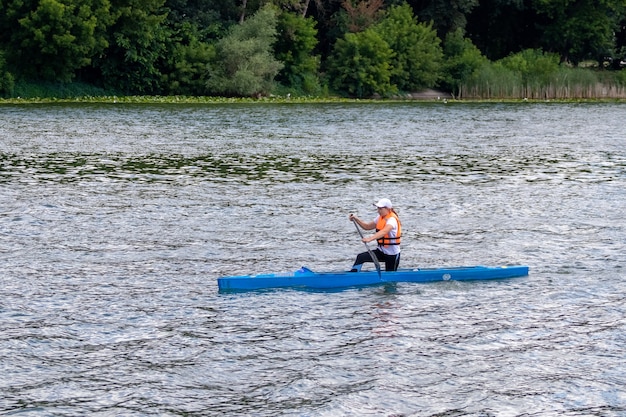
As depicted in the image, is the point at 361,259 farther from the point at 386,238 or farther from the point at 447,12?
the point at 447,12

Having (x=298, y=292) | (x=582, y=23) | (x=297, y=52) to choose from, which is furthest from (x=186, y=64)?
(x=298, y=292)

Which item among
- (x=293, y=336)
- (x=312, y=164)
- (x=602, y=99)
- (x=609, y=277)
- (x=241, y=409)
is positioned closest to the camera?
(x=241, y=409)

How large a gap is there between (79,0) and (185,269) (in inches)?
2200

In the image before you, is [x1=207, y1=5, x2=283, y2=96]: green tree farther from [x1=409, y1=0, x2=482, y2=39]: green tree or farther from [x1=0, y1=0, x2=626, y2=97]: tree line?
[x1=409, y1=0, x2=482, y2=39]: green tree

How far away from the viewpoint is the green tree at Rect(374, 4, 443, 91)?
287ft

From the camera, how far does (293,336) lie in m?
16.3

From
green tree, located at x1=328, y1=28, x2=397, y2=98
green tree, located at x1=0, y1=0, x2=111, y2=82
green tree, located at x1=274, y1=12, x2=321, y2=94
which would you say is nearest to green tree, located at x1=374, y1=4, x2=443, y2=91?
green tree, located at x1=328, y1=28, x2=397, y2=98

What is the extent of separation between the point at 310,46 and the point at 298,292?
67182 millimetres

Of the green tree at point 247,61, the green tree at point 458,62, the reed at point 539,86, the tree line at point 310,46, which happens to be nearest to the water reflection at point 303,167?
the tree line at point 310,46

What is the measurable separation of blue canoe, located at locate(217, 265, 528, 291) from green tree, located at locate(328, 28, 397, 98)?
2561 inches

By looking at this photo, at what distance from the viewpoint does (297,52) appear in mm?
85250

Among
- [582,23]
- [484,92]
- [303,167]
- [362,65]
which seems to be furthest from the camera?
[582,23]

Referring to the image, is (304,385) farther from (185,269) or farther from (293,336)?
(185,269)

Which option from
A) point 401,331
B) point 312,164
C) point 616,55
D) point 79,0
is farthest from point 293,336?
point 616,55
